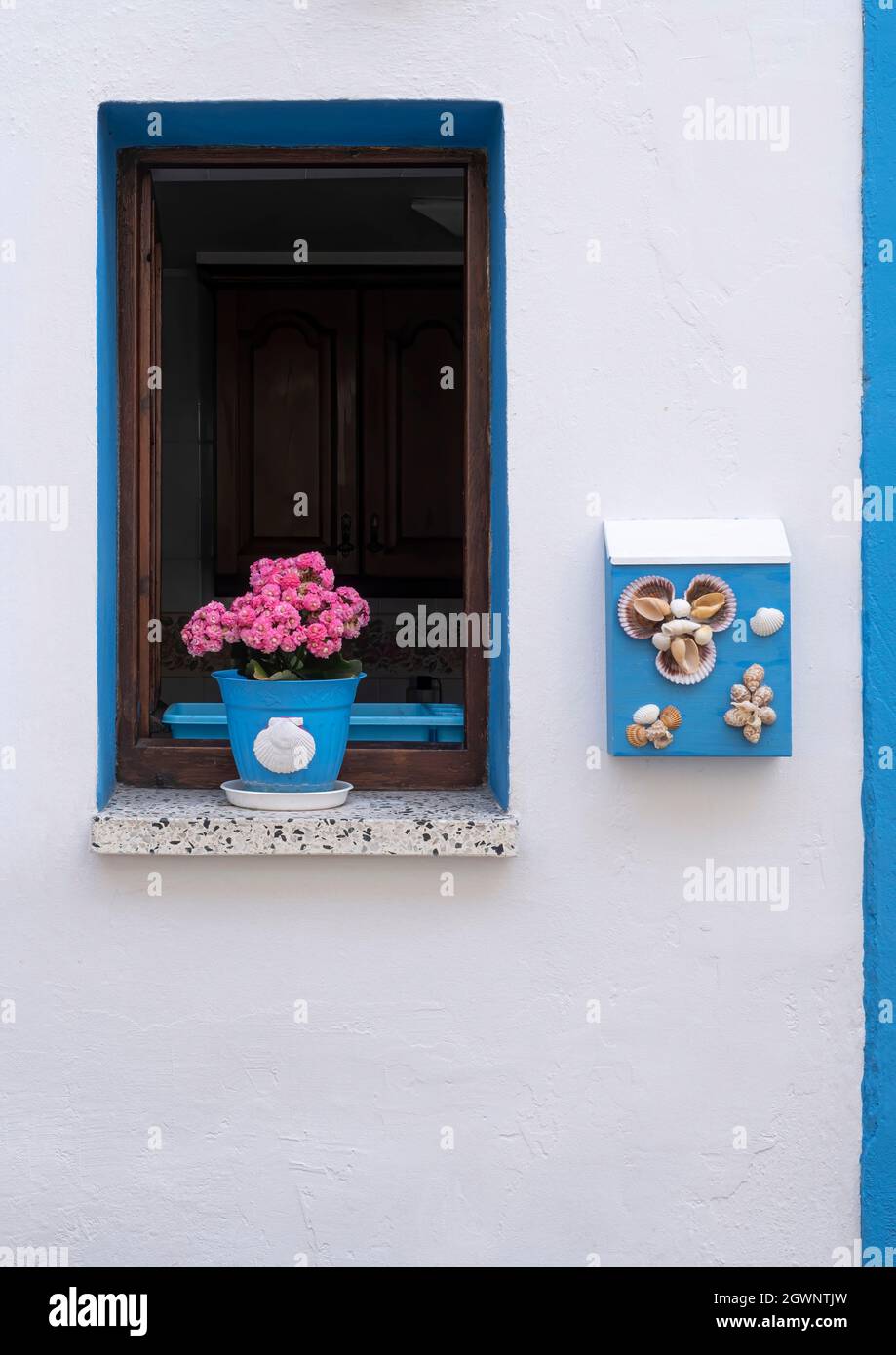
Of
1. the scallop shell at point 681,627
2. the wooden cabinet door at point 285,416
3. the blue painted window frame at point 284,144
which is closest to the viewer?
the scallop shell at point 681,627

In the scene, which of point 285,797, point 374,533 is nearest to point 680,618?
point 285,797

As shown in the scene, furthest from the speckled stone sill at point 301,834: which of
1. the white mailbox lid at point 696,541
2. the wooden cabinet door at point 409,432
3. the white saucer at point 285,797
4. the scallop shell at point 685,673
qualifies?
the wooden cabinet door at point 409,432

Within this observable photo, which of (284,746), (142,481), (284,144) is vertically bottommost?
(284,746)

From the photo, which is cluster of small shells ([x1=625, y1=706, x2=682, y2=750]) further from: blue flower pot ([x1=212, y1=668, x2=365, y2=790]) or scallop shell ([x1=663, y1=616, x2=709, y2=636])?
blue flower pot ([x1=212, y1=668, x2=365, y2=790])

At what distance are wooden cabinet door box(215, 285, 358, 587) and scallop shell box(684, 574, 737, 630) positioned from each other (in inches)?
91.5

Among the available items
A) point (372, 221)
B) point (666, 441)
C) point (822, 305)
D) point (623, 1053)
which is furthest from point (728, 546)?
point (372, 221)

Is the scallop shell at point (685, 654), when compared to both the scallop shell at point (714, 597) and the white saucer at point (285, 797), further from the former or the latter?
the white saucer at point (285, 797)

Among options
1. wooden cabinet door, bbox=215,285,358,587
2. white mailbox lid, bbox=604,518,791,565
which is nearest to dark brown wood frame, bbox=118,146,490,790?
white mailbox lid, bbox=604,518,791,565

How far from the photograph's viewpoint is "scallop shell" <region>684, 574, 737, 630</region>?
1.63 metres

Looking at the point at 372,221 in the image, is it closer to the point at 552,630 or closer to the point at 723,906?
the point at 552,630

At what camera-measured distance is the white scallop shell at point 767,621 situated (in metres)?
1.63

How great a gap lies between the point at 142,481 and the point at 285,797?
0.58 metres

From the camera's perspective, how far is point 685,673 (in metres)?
1.64

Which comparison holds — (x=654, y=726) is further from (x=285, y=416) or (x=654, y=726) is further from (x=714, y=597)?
(x=285, y=416)
